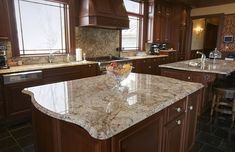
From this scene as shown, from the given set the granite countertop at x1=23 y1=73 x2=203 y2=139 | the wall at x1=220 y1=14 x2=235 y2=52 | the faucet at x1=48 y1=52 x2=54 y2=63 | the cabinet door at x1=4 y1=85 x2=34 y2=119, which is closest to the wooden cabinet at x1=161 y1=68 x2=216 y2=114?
the granite countertop at x1=23 y1=73 x2=203 y2=139

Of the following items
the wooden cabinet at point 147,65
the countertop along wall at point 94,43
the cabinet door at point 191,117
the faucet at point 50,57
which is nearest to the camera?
the cabinet door at point 191,117

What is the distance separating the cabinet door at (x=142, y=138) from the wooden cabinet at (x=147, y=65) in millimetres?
3495

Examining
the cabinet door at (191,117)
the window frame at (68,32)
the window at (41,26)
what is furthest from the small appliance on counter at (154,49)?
the cabinet door at (191,117)

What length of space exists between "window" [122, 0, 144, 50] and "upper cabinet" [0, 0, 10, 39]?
315 cm

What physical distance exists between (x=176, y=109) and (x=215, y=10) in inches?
269

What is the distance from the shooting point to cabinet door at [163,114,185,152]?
1.44 metres

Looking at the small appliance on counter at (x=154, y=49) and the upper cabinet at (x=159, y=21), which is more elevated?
the upper cabinet at (x=159, y=21)

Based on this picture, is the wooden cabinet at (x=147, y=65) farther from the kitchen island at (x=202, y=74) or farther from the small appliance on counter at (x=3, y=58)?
the small appliance on counter at (x=3, y=58)

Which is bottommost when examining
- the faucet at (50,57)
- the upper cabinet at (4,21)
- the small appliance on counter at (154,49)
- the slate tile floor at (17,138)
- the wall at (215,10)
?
the slate tile floor at (17,138)

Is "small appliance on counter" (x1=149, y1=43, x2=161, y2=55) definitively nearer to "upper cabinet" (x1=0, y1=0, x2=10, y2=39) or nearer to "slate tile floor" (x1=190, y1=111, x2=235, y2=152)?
"slate tile floor" (x1=190, y1=111, x2=235, y2=152)

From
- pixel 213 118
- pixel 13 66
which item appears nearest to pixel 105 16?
pixel 13 66

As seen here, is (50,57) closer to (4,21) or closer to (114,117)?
(4,21)

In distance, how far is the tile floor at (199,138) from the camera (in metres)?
2.21

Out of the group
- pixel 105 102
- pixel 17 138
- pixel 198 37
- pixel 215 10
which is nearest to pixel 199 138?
pixel 105 102
